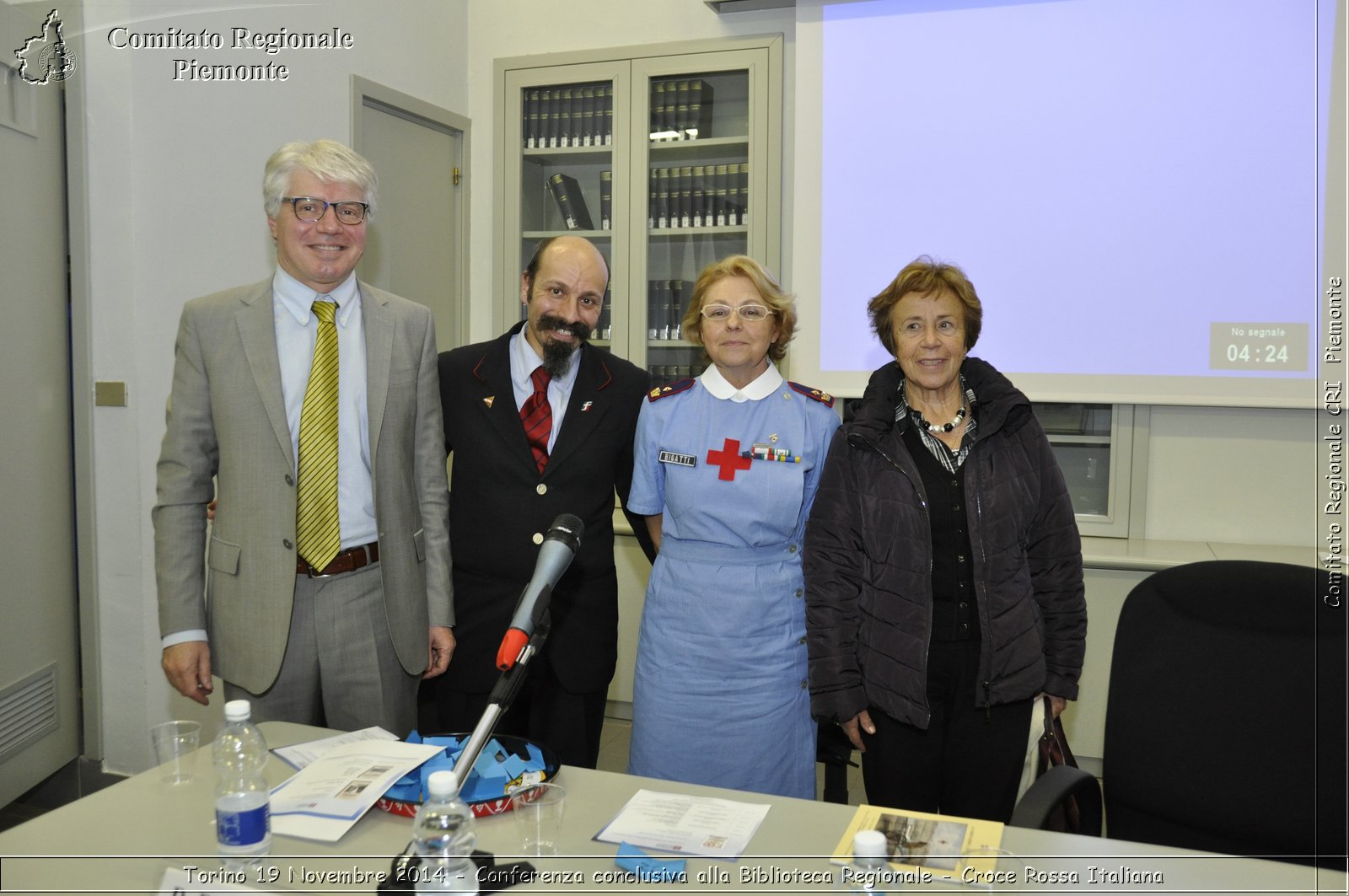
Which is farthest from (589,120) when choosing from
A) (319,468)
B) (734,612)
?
(734,612)

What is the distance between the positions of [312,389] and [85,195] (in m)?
1.60

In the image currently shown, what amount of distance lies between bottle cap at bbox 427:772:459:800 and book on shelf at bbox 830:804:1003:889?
511mm

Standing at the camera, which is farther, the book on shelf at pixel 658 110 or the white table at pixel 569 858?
the book on shelf at pixel 658 110

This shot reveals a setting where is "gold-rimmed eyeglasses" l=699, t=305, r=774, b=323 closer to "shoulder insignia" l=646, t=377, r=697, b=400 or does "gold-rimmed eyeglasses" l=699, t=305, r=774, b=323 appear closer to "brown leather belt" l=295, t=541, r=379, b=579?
"shoulder insignia" l=646, t=377, r=697, b=400

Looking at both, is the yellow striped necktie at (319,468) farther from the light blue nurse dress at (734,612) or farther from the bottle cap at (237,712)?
the light blue nurse dress at (734,612)

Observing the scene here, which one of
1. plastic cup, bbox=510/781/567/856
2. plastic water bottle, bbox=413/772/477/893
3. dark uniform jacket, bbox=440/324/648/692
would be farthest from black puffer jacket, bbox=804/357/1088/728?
plastic water bottle, bbox=413/772/477/893

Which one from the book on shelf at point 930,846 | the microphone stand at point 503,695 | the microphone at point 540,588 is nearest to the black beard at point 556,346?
the microphone at point 540,588

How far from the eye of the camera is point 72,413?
10.1ft

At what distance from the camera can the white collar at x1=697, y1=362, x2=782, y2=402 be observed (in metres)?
2.15

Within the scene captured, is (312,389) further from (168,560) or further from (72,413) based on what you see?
(72,413)

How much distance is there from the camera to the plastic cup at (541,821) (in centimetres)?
130

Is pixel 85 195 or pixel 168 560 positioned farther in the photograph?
pixel 85 195

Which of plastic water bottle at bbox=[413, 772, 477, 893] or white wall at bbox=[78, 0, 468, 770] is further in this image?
white wall at bbox=[78, 0, 468, 770]

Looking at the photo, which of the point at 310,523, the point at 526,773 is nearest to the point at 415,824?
the point at 526,773
